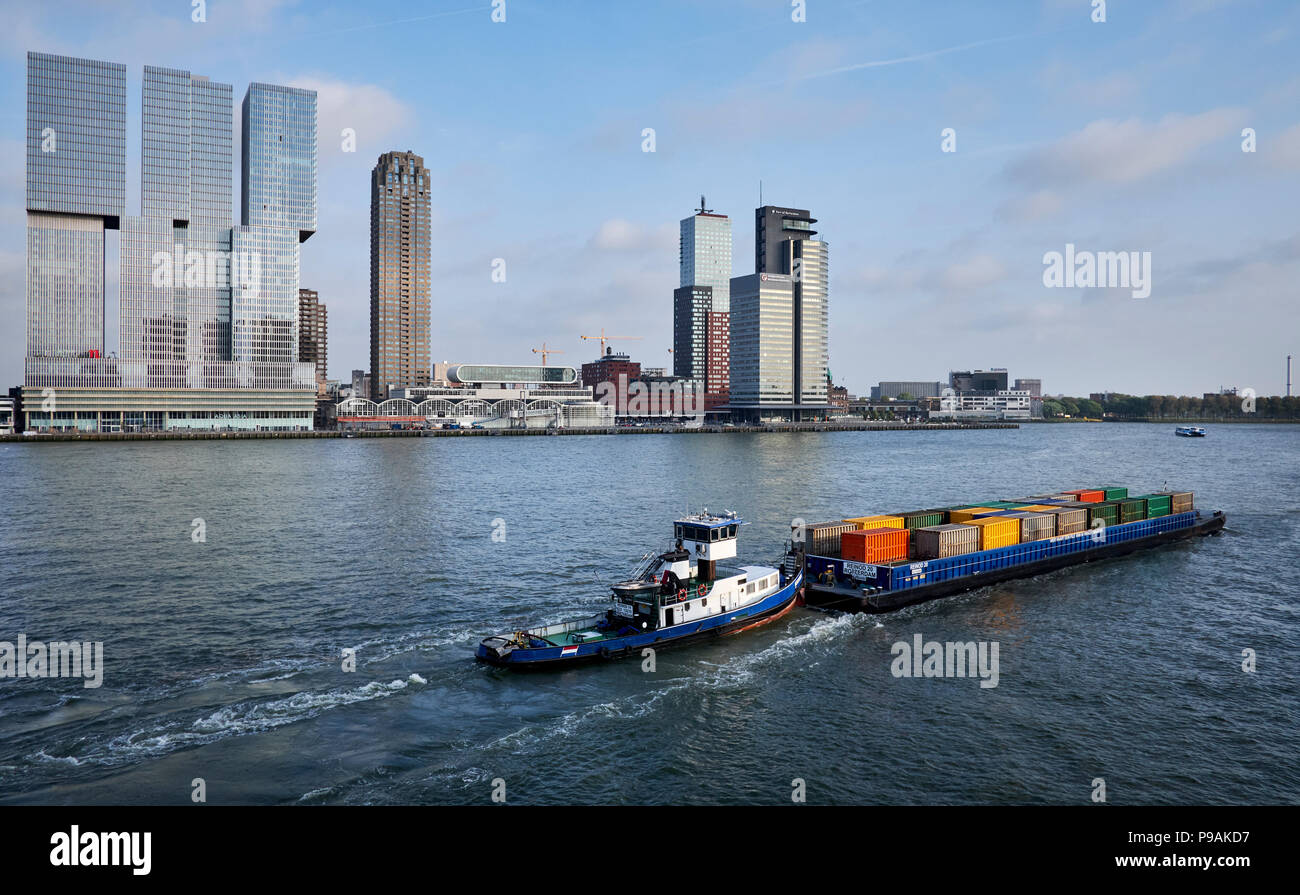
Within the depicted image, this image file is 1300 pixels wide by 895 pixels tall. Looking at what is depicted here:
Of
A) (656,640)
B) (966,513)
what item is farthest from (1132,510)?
(656,640)

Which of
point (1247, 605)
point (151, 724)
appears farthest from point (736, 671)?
point (1247, 605)

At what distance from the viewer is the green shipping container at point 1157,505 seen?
63094 millimetres

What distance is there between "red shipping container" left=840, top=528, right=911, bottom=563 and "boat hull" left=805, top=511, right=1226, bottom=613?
2537 mm

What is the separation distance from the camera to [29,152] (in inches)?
7702

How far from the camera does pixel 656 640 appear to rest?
34.9 metres

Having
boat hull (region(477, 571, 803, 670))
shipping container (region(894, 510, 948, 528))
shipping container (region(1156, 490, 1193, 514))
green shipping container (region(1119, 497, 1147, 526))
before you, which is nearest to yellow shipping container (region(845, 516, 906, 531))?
shipping container (region(894, 510, 948, 528))

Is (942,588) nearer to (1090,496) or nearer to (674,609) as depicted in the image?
(674,609)

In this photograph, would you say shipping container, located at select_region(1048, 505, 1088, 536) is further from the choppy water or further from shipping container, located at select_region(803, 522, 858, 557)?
shipping container, located at select_region(803, 522, 858, 557)

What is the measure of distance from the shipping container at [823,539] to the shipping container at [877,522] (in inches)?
66.0

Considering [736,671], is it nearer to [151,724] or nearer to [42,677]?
[151,724]

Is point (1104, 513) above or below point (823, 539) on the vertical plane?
above

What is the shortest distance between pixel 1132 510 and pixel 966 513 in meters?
15.7

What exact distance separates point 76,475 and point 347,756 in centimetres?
9949

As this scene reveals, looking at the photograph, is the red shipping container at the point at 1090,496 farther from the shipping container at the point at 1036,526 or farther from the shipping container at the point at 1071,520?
the shipping container at the point at 1036,526
